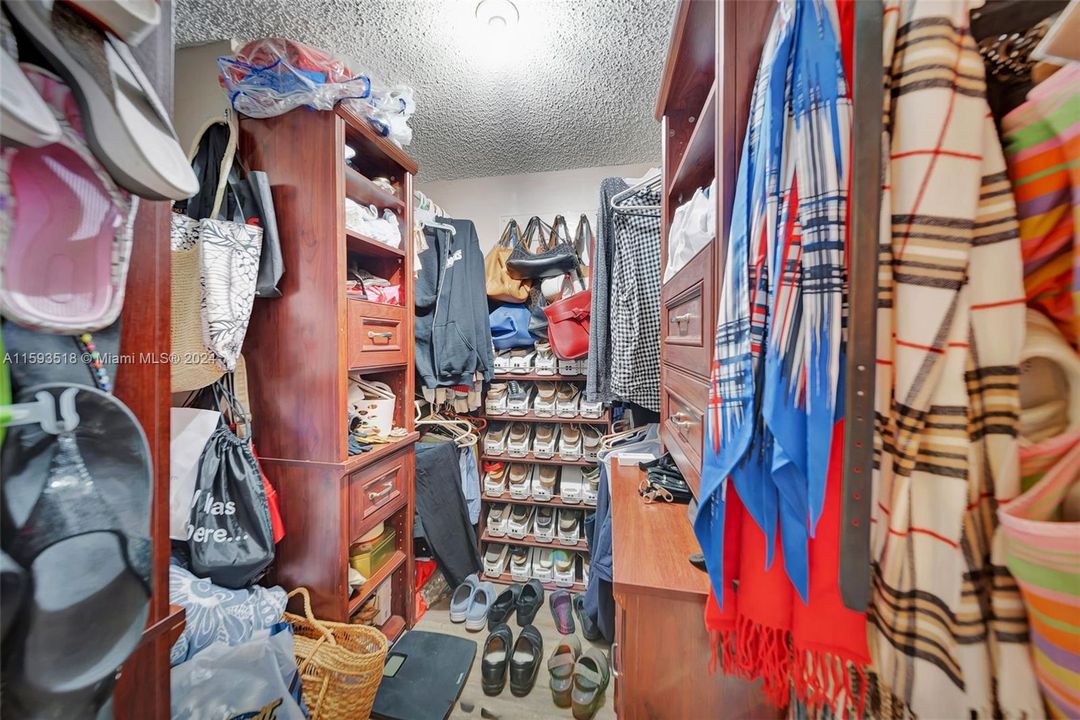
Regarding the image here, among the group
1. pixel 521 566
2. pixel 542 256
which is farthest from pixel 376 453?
pixel 542 256

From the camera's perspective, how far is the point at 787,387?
36 cm

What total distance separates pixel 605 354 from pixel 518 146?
3.87ft

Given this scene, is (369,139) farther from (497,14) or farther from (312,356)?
(312,356)

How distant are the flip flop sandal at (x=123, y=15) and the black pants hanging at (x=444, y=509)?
1.46 metres

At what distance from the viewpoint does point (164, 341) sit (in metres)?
0.44

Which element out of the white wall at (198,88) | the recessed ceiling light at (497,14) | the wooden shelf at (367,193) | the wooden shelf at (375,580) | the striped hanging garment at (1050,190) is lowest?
the wooden shelf at (375,580)

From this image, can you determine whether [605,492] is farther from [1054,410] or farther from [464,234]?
[464,234]

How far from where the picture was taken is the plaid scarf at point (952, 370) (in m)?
0.31

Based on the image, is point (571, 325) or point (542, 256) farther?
point (542, 256)

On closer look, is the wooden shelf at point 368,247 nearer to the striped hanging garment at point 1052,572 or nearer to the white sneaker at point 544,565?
the striped hanging garment at point 1052,572

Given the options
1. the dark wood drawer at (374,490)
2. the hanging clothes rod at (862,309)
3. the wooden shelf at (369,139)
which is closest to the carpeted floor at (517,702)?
the dark wood drawer at (374,490)

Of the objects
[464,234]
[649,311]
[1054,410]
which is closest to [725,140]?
[1054,410]

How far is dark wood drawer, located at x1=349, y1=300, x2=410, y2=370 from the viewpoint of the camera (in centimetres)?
115

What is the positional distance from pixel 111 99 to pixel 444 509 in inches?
63.0
